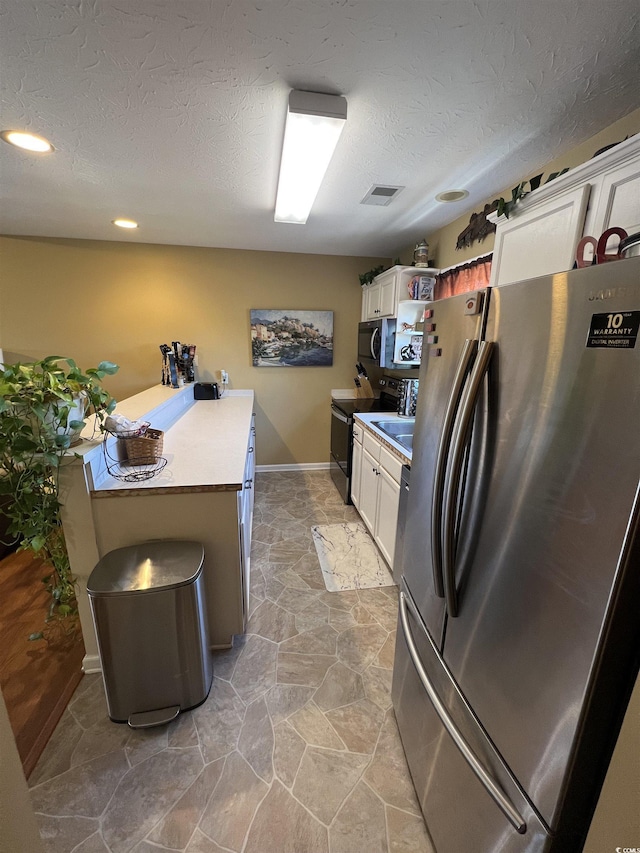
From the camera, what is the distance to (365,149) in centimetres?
170

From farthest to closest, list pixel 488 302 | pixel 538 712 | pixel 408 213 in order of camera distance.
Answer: pixel 408 213, pixel 488 302, pixel 538 712

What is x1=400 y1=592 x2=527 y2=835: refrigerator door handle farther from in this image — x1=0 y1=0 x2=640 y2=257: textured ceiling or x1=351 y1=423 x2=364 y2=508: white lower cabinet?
x1=0 y1=0 x2=640 y2=257: textured ceiling

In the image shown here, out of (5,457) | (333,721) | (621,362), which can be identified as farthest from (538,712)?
(5,457)

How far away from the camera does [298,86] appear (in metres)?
1.29

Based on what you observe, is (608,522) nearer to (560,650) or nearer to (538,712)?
(560,650)

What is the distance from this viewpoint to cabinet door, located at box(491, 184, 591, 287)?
1.26 meters

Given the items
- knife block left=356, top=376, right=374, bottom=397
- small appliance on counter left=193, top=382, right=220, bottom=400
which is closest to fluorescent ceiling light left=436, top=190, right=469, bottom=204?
knife block left=356, top=376, right=374, bottom=397

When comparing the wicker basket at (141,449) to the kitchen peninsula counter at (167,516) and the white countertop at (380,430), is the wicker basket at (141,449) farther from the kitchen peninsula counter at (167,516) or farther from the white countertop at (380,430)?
the white countertop at (380,430)

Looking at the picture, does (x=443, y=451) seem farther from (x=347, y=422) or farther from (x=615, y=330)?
(x=347, y=422)

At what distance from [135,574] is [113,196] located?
8.10 feet

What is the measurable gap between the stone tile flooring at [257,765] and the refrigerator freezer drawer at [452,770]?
19 cm

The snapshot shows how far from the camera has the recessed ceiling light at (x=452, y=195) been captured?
7.14 ft

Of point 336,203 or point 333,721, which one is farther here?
point 336,203

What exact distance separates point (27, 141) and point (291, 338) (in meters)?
2.55
